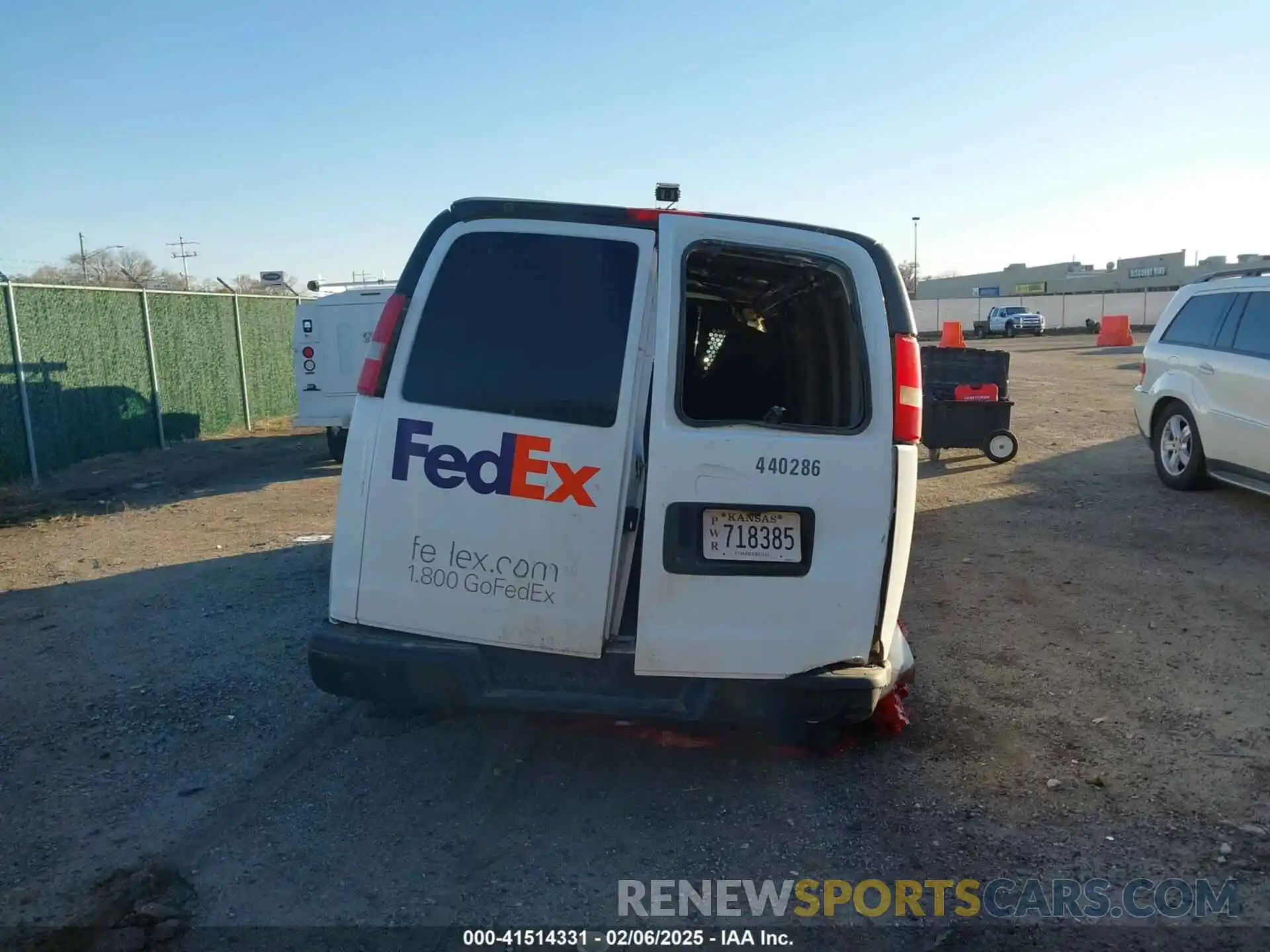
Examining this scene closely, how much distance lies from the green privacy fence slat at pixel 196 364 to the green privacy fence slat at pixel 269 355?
0.52 m

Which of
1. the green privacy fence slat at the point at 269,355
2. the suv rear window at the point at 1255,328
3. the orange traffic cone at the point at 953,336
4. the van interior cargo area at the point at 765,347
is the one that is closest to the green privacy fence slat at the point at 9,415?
the green privacy fence slat at the point at 269,355

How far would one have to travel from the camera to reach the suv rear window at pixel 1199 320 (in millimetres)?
9109

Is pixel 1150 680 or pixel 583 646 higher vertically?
pixel 583 646

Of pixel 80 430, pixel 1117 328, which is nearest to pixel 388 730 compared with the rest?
pixel 80 430

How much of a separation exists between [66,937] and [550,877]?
4.97 ft

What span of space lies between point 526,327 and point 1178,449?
8.14m

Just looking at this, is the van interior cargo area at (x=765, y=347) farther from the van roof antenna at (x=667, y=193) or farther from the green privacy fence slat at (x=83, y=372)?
the green privacy fence slat at (x=83, y=372)

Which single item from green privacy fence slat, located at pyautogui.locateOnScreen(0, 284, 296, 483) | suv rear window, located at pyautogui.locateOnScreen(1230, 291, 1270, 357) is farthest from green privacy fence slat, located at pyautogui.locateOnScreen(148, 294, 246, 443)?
suv rear window, located at pyautogui.locateOnScreen(1230, 291, 1270, 357)

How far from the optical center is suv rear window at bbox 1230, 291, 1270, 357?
8.45 meters

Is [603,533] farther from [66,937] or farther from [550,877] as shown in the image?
[66,937]

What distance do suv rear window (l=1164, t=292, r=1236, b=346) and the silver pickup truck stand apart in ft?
138

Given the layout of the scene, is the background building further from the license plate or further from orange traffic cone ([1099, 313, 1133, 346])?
the license plate

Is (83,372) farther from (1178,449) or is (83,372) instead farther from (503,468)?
(1178,449)

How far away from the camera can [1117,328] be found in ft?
117
